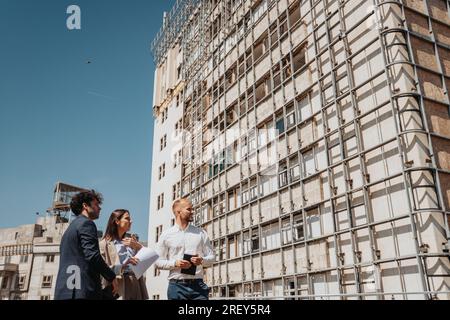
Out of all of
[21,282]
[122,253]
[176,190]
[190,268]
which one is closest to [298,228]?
[190,268]

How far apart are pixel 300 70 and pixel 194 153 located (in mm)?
8100

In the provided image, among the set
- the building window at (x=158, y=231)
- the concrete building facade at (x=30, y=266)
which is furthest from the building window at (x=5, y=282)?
the building window at (x=158, y=231)

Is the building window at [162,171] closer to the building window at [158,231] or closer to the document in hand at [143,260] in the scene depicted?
the building window at [158,231]

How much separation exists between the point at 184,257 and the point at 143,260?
17.4 inches

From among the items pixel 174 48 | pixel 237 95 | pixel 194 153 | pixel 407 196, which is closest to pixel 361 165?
pixel 407 196

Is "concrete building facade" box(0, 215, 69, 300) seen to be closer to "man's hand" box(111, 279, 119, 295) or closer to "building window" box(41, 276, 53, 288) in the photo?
"building window" box(41, 276, 53, 288)

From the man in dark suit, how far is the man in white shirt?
0.87 metres

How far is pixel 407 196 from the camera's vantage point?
7863 mm

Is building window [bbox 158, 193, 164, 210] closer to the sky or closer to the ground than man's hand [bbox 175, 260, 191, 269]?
closer to the sky

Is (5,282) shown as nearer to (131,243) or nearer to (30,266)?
(30,266)

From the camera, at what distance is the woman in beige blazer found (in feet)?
12.8

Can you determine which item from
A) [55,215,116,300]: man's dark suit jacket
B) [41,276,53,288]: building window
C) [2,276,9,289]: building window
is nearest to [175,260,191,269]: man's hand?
[55,215,116,300]: man's dark suit jacket

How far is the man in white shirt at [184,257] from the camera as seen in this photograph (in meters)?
4.11

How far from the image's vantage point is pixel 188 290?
4.13 m
